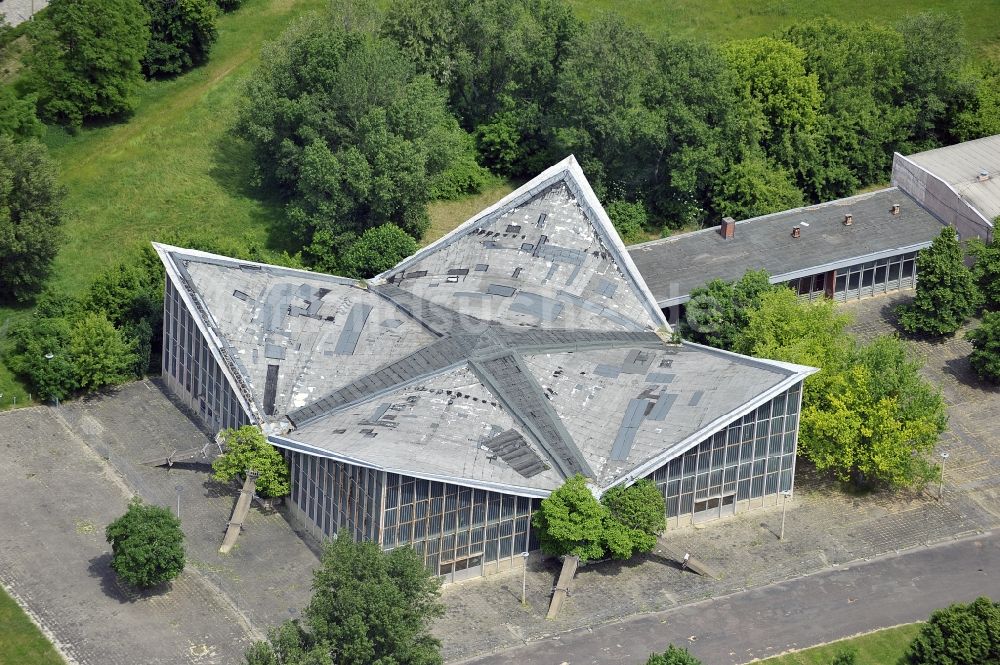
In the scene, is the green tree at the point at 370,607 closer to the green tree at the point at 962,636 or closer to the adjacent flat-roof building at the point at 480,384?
the adjacent flat-roof building at the point at 480,384

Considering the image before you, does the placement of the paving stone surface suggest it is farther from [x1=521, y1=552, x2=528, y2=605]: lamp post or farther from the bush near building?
the bush near building

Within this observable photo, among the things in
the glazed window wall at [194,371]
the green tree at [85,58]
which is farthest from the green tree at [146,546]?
the green tree at [85,58]

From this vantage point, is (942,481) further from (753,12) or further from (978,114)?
(753,12)

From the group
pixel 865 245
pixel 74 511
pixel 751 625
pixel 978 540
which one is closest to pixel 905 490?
pixel 978 540

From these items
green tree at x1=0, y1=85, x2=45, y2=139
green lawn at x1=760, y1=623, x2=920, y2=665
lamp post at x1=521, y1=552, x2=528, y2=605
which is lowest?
green lawn at x1=760, y1=623, x2=920, y2=665

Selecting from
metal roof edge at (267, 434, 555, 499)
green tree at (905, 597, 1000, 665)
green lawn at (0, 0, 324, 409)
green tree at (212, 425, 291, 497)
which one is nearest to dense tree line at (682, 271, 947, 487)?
green tree at (905, 597, 1000, 665)

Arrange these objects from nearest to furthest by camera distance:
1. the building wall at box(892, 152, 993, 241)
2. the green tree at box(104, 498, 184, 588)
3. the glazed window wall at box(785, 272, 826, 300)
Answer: the green tree at box(104, 498, 184, 588), the glazed window wall at box(785, 272, 826, 300), the building wall at box(892, 152, 993, 241)

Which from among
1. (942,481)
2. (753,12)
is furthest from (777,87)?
(942,481)
